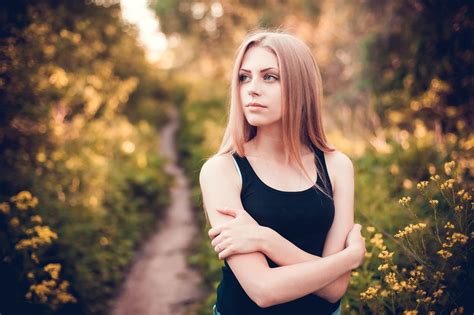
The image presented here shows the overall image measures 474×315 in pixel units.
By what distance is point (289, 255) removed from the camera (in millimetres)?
1572

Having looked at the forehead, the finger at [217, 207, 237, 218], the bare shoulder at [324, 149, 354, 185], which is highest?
the forehead

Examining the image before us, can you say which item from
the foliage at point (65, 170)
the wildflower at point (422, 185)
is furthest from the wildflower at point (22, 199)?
the wildflower at point (422, 185)

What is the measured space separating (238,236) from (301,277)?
32cm

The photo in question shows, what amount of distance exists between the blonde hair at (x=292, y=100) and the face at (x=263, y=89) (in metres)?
0.03

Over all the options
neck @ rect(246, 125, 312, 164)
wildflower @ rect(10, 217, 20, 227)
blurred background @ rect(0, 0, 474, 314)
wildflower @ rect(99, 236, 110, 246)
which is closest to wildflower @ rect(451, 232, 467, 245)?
blurred background @ rect(0, 0, 474, 314)

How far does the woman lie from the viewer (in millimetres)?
1526

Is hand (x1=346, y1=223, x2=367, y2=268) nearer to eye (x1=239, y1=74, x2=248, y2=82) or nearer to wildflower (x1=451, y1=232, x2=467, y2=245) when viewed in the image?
wildflower (x1=451, y1=232, x2=467, y2=245)

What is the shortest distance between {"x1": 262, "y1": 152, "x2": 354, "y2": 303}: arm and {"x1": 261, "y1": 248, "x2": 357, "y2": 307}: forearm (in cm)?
6

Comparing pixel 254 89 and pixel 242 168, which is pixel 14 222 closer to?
pixel 242 168

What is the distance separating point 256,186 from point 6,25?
13.4ft

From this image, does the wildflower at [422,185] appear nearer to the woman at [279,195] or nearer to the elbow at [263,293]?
the woman at [279,195]

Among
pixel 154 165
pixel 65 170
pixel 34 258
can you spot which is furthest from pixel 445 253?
pixel 154 165

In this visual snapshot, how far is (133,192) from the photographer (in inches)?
268

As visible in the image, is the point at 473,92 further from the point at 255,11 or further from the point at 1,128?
the point at 255,11
